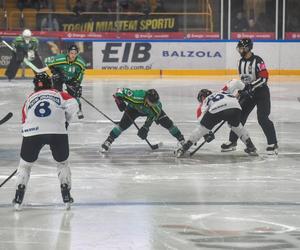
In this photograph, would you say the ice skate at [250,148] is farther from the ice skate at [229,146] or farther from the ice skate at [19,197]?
the ice skate at [19,197]

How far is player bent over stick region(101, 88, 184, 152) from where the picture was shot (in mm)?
9727

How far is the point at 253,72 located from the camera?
33.0 feet

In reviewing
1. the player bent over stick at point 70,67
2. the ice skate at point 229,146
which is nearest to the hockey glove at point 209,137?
the ice skate at point 229,146

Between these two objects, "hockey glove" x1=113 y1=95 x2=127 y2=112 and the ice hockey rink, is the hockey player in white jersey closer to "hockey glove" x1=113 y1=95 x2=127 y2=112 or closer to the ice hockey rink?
the ice hockey rink

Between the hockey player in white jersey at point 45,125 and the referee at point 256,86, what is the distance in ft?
12.2

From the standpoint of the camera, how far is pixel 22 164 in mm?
6789

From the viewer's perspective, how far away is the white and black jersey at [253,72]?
1000cm

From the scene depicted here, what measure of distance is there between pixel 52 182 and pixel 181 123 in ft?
16.1

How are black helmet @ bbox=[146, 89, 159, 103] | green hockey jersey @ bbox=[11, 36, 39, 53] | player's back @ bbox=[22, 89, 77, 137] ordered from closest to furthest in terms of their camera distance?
player's back @ bbox=[22, 89, 77, 137] < black helmet @ bbox=[146, 89, 159, 103] < green hockey jersey @ bbox=[11, 36, 39, 53]

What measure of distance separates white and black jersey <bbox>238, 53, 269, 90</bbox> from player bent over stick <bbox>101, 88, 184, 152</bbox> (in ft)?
3.57

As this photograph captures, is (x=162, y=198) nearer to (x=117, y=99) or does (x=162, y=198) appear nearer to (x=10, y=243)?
(x=10, y=243)

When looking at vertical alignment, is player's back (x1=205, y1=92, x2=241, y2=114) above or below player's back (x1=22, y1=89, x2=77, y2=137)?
below

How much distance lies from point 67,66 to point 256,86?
3463mm

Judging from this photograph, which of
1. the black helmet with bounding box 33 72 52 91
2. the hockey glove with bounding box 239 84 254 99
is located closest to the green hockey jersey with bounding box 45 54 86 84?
the hockey glove with bounding box 239 84 254 99
